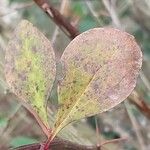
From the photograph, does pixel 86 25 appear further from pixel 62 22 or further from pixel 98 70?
pixel 98 70

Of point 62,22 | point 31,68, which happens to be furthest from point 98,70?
point 62,22

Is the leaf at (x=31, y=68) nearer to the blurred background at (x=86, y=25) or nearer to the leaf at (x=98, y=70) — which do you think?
the leaf at (x=98, y=70)

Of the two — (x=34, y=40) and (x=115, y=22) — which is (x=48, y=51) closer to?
(x=34, y=40)

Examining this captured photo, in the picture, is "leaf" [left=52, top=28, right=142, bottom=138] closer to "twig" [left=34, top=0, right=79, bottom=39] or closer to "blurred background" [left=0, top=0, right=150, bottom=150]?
"twig" [left=34, top=0, right=79, bottom=39]

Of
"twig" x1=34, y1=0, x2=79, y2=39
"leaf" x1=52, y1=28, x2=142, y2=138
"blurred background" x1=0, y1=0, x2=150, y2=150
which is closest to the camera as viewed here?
"leaf" x1=52, y1=28, x2=142, y2=138

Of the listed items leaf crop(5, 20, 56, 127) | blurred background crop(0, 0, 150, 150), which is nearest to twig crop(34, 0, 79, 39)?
leaf crop(5, 20, 56, 127)

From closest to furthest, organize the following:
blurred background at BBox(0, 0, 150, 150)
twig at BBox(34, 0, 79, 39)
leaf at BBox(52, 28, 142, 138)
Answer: leaf at BBox(52, 28, 142, 138), twig at BBox(34, 0, 79, 39), blurred background at BBox(0, 0, 150, 150)

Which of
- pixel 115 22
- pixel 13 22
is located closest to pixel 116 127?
pixel 13 22
